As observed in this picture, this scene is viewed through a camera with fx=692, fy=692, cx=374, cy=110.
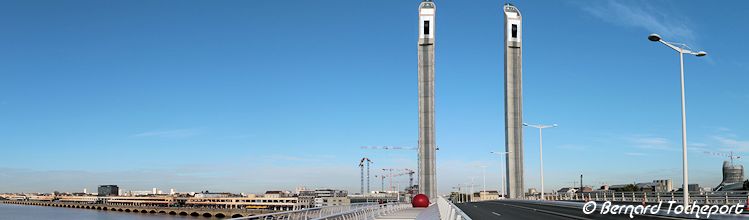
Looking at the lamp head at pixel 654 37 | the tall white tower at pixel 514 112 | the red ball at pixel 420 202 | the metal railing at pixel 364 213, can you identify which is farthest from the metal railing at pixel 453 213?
the tall white tower at pixel 514 112

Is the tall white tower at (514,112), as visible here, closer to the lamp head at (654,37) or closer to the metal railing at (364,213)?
the metal railing at (364,213)

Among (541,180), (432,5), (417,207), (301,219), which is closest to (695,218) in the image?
(301,219)

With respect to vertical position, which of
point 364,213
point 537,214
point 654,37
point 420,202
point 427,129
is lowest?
point 420,202

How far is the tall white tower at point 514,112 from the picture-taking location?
104625 mm

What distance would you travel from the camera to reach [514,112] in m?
105

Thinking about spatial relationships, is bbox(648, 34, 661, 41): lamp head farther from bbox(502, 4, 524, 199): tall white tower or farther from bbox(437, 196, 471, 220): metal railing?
bbox(502, 4, 524, 199): tall white tower

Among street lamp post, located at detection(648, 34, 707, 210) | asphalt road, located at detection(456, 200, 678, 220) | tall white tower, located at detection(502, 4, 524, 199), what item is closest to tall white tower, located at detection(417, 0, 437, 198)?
tall white tower, located at detection(502, 4, 524, 199)

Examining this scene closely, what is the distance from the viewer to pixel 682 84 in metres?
34.1

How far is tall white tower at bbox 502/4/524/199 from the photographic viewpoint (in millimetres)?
104625

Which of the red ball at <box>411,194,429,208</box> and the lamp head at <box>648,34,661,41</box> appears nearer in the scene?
the lamp head at <box>648,34,661,41</box>

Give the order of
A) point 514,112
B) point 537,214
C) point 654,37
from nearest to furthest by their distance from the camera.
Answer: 1. point 654,37
2. point 537,214
3. point 514,112

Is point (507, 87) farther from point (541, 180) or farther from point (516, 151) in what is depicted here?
point (541, 180)

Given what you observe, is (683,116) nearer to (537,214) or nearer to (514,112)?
(537,214)

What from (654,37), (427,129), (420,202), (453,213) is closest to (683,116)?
(654,37)
